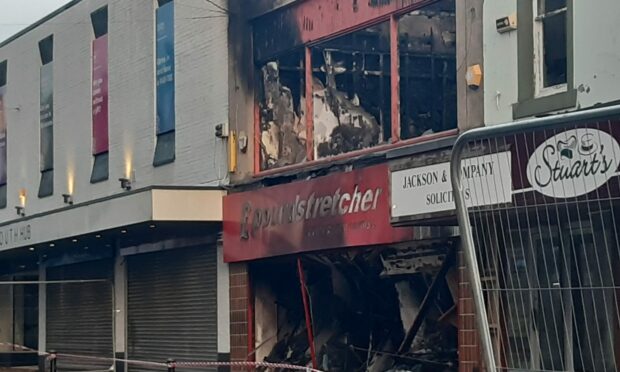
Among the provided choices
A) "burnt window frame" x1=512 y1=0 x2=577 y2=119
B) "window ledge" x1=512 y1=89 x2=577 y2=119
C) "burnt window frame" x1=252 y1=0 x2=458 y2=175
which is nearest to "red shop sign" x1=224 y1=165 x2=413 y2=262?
"burnt window frame" x1=252 y1=0 x2=458 y2=175

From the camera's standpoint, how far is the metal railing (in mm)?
6922

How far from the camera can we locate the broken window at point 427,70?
14516 mm

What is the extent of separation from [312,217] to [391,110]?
2.06m

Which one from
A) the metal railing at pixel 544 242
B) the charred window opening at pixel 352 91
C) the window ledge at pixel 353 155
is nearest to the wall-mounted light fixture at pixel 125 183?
the window ledge at pixel 353 155

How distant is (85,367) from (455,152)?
18.4m

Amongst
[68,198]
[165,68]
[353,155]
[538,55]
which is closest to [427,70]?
[353,155]

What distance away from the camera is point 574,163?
7301 millimetres

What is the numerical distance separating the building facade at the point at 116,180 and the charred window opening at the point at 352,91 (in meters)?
2.33

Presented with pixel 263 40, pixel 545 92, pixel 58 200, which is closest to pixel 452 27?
pixel 545 92

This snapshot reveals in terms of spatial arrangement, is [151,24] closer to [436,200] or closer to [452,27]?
[452,27]

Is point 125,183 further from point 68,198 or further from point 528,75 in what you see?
point 528,75

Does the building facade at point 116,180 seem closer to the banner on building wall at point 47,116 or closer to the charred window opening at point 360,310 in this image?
the banner on building wall at point 47,116

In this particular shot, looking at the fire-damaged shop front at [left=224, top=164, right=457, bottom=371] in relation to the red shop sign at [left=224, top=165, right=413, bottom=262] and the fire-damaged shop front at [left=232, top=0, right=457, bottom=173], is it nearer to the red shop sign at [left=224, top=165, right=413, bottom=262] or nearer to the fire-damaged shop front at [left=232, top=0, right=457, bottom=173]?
the red shop sign at [left=224, top=165, right=413, bottom=262]

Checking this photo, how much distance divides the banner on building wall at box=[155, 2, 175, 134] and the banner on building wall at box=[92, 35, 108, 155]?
2207 mm
